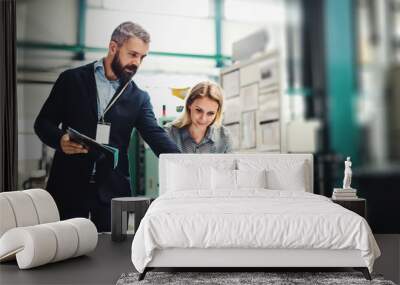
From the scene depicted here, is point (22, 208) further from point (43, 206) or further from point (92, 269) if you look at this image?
point (92, 269)

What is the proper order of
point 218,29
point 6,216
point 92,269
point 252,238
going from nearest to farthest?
point 252,238
point 92,269
point 6,216
point 218,29

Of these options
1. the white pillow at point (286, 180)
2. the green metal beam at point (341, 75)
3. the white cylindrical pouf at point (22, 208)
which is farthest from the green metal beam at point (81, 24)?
the green metal beam at point (341, 75)

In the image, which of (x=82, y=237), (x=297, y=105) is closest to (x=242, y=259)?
(x=82, y=237)

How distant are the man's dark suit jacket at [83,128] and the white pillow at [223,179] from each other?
829 mm

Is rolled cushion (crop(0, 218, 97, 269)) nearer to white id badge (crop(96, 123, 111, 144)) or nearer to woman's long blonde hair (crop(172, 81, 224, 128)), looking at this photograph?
white id badge (crop(96, 123, 111, 144))

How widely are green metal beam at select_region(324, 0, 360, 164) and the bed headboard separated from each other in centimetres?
45

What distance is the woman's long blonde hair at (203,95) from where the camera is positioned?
6.22m

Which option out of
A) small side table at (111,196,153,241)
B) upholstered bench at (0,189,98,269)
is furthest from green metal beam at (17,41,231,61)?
upholstered bench at (0,189,98,269)

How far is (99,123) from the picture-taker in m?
6.15

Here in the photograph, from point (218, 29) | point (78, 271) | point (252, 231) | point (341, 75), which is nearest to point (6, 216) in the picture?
point (78, 271)

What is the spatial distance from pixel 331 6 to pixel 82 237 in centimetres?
374

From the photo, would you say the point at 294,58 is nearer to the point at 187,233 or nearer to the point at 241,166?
the point at 241,166

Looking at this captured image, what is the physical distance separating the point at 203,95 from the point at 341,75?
1581 mm

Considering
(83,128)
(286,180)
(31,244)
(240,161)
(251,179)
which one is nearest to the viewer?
(31,244)
